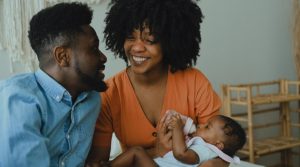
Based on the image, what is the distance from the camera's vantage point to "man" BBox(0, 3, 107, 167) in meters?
0.99

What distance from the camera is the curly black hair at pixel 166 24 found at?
131cm

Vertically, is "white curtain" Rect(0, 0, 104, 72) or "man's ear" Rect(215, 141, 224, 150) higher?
"white curtain" Rect(0, 0, 104, 72)

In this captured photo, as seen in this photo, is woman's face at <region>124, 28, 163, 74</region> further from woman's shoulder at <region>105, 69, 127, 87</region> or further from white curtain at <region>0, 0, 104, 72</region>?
white curtain at <region>0, 0, 104, 72</region>

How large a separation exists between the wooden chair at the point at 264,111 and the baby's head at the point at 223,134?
41.9 inches

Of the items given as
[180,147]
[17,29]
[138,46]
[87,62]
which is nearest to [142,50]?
[138,46]

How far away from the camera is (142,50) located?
50.7 inches

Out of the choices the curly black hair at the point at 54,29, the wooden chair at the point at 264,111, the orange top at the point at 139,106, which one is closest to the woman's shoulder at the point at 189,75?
the orange top at the point at 139,106

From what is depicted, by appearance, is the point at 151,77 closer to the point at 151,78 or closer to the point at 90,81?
the point at 151,78

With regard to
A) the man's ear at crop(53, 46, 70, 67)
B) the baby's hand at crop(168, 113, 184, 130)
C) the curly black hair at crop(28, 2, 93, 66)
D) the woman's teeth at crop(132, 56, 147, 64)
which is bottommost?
the baby's hand at crop(168, 113, 184, 130)

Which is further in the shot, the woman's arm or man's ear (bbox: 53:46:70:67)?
the woman's arm

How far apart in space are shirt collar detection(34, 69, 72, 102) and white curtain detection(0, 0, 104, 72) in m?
0.91

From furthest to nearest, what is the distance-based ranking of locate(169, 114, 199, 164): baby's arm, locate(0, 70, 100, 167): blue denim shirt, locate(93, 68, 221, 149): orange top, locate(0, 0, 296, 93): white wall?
1. locate(0, 0, 296, 93): white wall
2. locate(93, 68, 221, 149): orange top
3. locate(169, 114, 199, 164): baby's arm
4. locate(0, 70, 100, 167): blue denim shirt

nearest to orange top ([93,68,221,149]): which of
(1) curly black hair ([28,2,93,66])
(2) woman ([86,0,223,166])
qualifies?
(2) woman ([86,0,223,166])

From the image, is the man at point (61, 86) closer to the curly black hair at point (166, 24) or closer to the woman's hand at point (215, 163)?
the curly black hair at point (166, 24)
